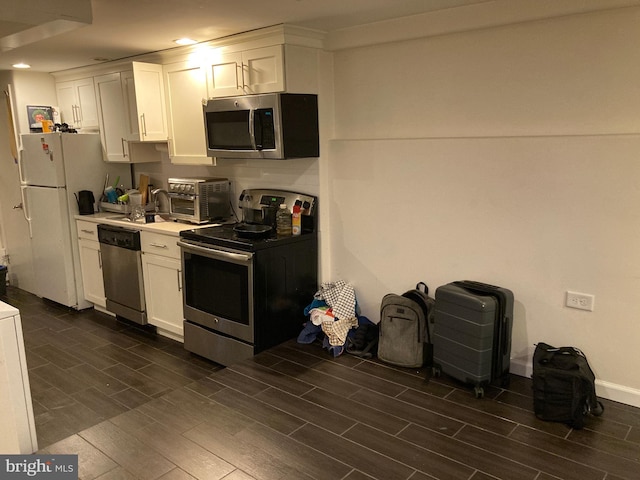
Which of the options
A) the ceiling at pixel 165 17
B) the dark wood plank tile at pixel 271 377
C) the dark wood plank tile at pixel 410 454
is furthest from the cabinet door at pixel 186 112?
the dark wood plank tile at pixel 410 454

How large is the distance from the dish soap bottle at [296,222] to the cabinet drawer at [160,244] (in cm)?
91

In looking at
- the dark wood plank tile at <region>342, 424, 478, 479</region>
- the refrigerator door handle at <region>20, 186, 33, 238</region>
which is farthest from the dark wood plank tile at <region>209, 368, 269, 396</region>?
the refrigerator door handle at <region>20, 186, 33, 238</region>

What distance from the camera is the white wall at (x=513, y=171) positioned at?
8.27 ft

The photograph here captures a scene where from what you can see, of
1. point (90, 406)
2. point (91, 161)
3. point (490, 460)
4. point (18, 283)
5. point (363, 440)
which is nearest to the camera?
point (490, 460)

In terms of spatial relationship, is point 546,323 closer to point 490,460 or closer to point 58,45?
point 490,460

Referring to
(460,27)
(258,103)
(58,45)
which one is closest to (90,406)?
(258,103)

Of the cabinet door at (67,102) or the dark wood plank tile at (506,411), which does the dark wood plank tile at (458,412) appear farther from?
the cabinet door at (67,102)

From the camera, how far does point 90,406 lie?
306cm

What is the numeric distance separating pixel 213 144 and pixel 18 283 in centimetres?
353

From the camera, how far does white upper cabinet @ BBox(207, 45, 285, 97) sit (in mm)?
A: 3305

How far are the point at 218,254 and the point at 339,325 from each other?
0.96 m

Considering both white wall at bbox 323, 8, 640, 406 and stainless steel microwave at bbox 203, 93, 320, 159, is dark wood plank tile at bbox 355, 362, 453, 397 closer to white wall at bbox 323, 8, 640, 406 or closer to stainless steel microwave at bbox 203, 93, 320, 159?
white wall at bbox 323, 8, 640, 406

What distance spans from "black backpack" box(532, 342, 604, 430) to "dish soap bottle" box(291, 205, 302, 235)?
5.99 ft

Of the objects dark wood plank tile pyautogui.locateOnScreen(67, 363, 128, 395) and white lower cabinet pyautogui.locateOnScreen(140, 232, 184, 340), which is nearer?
dark wood plank tile pyautogui.locateOnScreen(67, 363, 128, 395)
